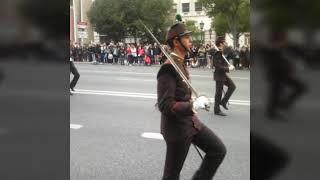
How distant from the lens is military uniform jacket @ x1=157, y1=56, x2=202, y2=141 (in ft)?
10.7

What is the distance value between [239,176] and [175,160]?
1.74 m

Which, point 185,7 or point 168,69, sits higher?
Result: point 185,7

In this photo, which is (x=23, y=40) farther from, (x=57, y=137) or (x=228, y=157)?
(x=228, y=157)

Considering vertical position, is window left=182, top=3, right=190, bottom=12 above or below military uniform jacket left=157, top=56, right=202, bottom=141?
above

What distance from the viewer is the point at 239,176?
489cm

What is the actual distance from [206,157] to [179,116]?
42cm

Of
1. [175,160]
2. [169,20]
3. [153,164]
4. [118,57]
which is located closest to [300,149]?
[175,160]

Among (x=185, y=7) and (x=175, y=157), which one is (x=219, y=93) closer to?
(x=175, y=157)

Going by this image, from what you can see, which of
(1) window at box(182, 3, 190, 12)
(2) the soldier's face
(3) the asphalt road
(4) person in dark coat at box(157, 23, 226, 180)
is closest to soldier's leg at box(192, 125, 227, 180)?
(4) person in dark coat at box(157, 23, 226, 180)

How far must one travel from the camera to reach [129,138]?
273 inches

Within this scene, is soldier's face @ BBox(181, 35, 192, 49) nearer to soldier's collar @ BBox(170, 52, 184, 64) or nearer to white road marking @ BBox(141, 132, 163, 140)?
soldier's collar @ BBox(170, 52, 184, 64)

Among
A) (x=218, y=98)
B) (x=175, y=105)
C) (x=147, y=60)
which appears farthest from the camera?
(x=147, y=60)

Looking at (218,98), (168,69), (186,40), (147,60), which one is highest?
(186,40)

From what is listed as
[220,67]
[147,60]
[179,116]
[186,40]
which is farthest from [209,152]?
[147,60]
